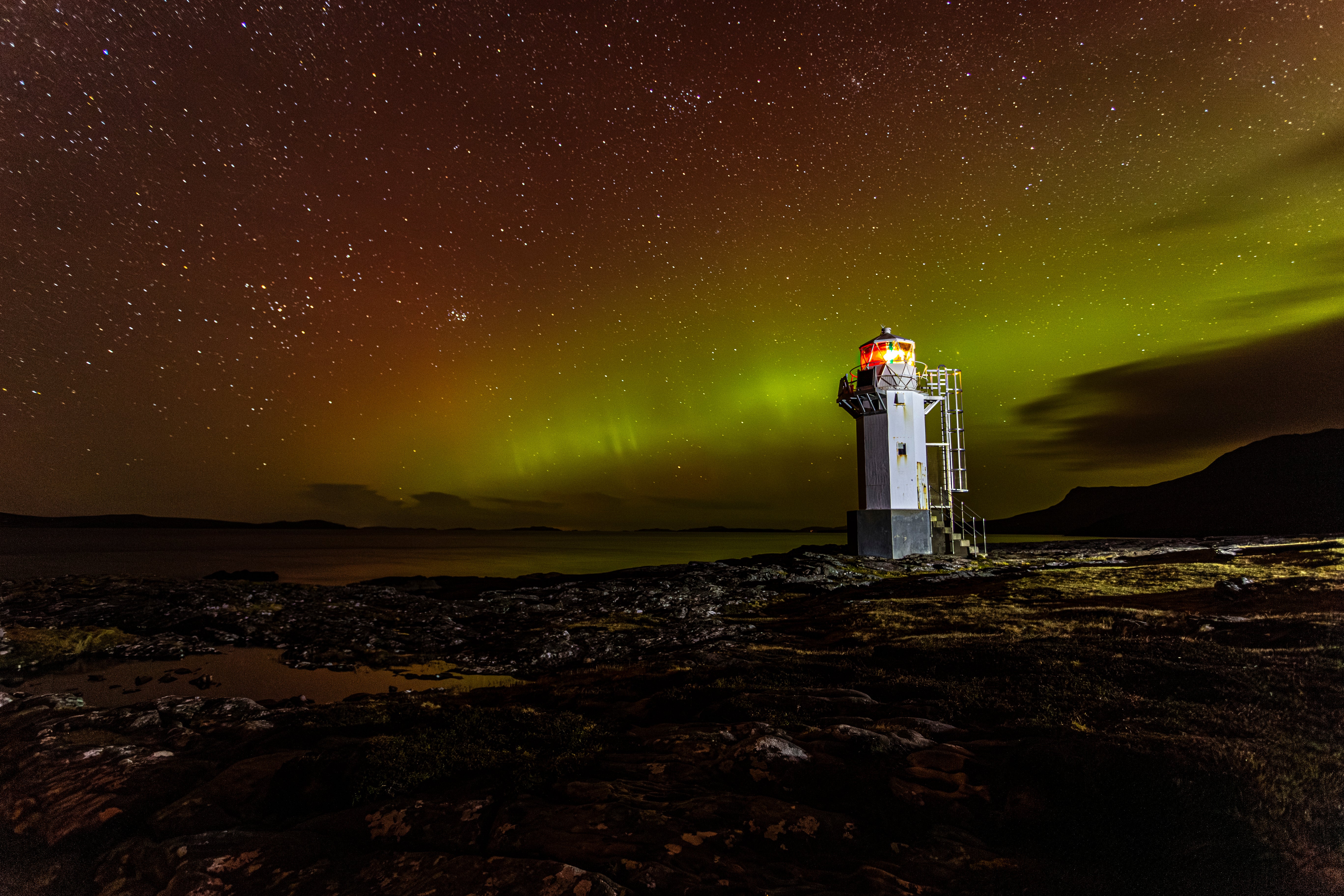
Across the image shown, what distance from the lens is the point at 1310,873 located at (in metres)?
4.31

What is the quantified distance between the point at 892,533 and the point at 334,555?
80.8 metres

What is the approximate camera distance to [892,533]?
3325 cm

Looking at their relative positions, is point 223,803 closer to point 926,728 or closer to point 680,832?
point 680,832

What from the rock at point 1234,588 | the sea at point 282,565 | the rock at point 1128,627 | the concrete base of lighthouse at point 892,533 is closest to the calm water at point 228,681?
the sea at point 282,565

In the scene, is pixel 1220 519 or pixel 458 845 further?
pixel 1220 519

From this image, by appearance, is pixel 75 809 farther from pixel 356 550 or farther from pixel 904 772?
pixel 356 550

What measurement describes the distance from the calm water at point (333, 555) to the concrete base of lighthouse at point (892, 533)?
28046mm

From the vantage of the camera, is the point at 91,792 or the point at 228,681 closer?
the point at 91,792

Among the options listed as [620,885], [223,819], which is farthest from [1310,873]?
[223,819]

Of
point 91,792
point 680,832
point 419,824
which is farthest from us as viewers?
point 91,792

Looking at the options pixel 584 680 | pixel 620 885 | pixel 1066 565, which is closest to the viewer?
pixel 620 885

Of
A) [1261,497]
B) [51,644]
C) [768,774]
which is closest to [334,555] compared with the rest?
[51,644]

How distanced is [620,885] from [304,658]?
16.3 m

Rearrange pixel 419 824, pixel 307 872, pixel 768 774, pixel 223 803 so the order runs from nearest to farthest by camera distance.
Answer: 1. pixel 307 872
2. pixel 419 824
3. pixel 768 774
4. pixel 223 803
